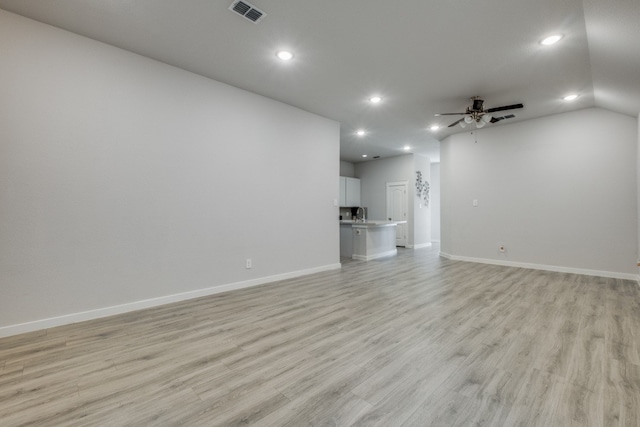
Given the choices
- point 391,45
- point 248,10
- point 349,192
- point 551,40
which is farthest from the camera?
point 349,192

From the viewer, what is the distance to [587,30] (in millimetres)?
2744

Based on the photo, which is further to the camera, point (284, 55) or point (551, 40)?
point (284, 55)

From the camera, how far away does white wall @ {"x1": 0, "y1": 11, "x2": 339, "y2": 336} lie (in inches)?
104

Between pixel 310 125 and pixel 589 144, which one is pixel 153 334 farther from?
pixel 589 144

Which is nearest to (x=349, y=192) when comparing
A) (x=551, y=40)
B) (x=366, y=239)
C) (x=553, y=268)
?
(x=366, y=239)

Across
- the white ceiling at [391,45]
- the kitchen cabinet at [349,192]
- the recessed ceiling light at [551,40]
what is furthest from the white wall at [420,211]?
the recessed ceiling light at [551,40]

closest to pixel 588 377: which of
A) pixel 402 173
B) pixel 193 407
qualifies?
pixel 193 407

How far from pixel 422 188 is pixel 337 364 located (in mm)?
7908

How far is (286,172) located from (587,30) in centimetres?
389

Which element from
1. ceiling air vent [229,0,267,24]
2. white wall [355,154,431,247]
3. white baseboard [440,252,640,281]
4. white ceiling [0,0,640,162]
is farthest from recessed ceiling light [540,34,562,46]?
white wall [355,154,431,247]

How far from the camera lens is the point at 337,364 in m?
2.08

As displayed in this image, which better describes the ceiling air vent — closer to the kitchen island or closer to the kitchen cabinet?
the kitchen island

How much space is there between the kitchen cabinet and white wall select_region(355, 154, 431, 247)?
245 millimetres

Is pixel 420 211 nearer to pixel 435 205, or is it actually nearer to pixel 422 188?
pixel 422 188
